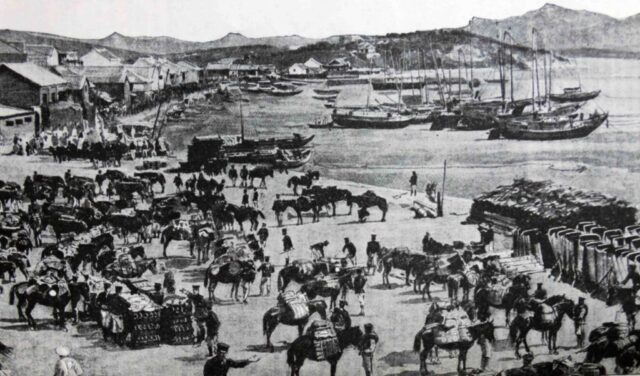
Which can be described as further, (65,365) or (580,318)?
(580,318)

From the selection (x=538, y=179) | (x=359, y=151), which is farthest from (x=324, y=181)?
(x=538, y=179)

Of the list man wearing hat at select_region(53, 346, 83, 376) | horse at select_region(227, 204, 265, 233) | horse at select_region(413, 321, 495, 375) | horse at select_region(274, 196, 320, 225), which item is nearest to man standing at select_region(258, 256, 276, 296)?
horse at select_region(227, 204, 265, 233)

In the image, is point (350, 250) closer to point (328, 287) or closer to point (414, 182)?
point (328, 287)

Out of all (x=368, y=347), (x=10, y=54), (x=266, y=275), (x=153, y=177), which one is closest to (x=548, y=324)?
(x=368, y=347)

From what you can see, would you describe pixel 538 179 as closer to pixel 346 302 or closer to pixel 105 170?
pixel 346 302

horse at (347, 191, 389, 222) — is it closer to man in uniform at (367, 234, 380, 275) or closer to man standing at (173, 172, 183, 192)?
man in uniform at (367, 234, 380, 275)

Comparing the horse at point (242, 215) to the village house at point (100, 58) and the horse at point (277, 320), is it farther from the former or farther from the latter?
the village house at point (100, 58)

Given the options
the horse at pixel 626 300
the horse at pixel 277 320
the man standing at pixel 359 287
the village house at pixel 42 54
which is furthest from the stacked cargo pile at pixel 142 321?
the horse at pixel 626 300
